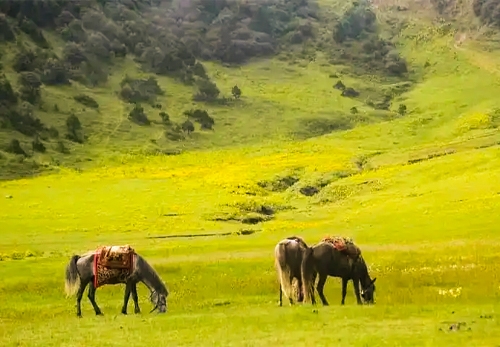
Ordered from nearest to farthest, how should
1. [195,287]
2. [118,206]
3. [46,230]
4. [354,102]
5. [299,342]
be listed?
[299,342], [195,287], [46,230], [118,206], [354,102]

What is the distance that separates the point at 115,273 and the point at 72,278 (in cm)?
208

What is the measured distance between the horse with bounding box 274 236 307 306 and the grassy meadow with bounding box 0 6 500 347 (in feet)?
3.33

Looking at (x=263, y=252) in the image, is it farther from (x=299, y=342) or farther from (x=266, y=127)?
(x=266, y=127)

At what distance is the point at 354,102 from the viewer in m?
180

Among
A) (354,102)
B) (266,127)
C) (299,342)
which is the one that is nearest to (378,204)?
(299,342)

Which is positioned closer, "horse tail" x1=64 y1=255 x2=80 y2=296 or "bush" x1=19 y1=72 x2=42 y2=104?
"horse tail" x1=64 y1=255 x2=80 y2=296

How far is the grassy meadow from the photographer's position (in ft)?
72.4

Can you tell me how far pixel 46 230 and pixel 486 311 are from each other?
46470mm

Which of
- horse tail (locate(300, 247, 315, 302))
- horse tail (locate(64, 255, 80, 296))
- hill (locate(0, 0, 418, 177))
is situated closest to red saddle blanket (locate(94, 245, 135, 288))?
horse tail (locate(64, 255, 80, 296))

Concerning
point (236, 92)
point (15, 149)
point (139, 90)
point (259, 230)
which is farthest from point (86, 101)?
point (259, 230)

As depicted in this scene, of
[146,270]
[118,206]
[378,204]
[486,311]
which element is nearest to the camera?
[486,311]

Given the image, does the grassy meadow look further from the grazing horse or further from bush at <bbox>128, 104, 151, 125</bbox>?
bush at <bbox>128, 104, 151, 125</bbox>

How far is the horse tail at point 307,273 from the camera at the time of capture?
90.9 ft

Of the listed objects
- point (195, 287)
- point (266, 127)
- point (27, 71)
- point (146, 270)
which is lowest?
point (195, 287)
